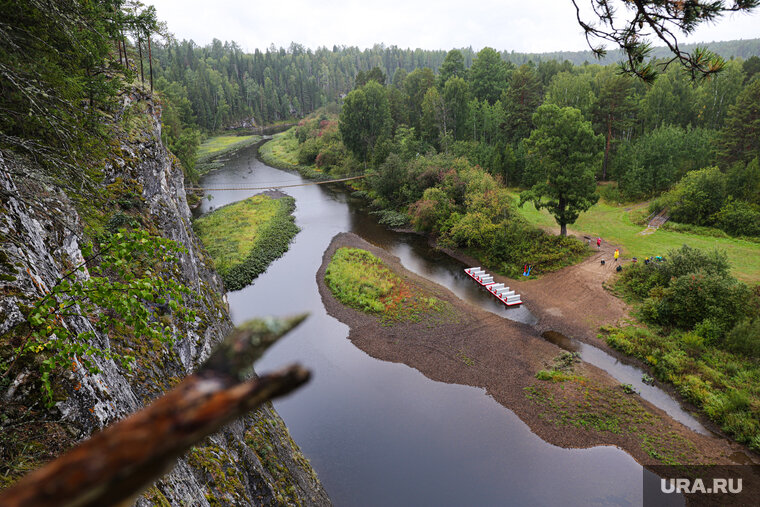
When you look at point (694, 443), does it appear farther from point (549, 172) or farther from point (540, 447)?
point (549, 172)

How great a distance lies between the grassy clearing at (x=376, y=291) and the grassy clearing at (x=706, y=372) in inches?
396

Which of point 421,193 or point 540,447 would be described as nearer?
point 540,447

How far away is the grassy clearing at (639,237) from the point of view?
1003 inches

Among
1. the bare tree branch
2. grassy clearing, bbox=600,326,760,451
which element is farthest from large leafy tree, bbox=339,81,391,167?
the bare tree branch

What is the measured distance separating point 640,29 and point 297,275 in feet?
87.3

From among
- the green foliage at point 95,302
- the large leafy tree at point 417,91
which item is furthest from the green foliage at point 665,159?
the green foliage at point 95,302

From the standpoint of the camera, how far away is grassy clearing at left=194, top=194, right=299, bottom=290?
95.7 feet

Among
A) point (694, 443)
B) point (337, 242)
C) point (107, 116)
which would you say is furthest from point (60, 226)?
point (337, 242)

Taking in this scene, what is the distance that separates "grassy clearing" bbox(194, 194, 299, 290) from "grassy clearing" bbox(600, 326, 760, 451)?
2437 centimetres

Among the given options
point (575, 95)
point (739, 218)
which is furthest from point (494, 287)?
point (575, 95)

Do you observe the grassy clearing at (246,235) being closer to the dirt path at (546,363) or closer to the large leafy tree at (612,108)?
the dirt path at (546,363)

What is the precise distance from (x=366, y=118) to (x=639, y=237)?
1459 inches

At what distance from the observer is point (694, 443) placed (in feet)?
47.2

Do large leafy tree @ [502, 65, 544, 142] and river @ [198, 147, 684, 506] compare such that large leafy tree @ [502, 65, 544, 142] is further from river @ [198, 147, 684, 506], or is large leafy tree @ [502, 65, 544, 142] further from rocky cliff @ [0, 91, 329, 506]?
rocky cliff @ [0, 91, 329, 506]
